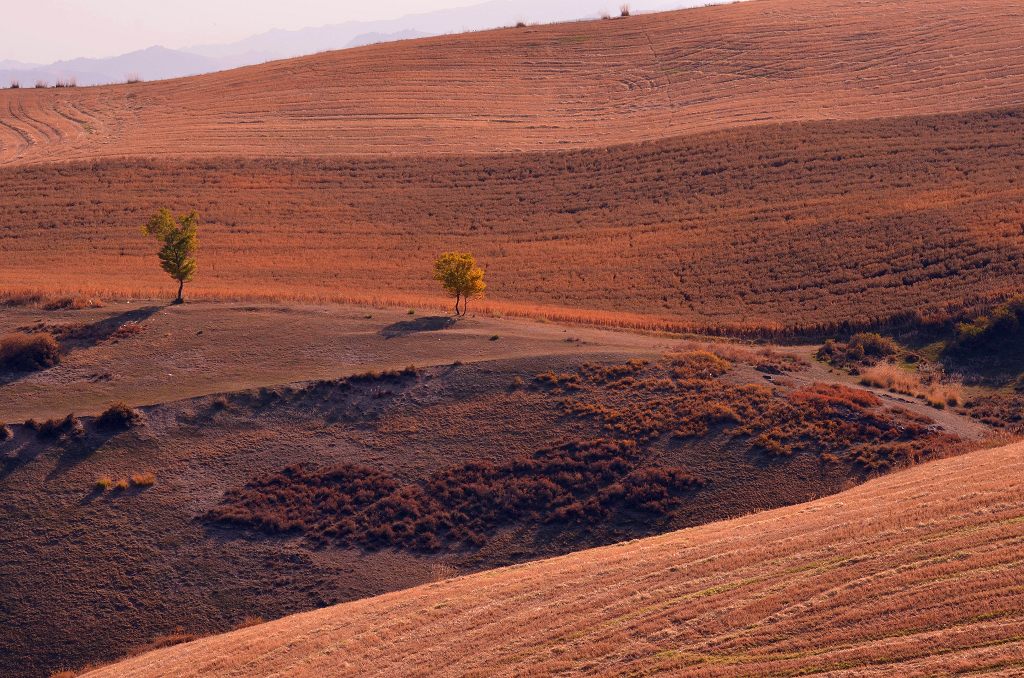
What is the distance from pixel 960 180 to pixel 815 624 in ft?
142

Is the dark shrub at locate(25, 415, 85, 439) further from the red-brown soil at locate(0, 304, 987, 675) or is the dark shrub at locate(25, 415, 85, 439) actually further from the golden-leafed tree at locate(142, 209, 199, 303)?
the golden-leafed tree at locate(142, 209, 199, 303)

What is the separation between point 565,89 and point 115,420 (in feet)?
177

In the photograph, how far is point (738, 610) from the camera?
17469 mm

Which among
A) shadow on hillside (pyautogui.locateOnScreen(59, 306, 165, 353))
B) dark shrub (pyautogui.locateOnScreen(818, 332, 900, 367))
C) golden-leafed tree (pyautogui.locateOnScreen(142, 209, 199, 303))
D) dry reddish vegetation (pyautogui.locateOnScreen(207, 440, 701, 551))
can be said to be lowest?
dry reddish vegetation (pyautogui.locateOnScreen(207, 440, 701, 551))

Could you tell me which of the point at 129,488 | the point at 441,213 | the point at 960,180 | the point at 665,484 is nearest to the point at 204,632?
the point at 129,488

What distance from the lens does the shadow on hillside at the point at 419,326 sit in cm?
3756

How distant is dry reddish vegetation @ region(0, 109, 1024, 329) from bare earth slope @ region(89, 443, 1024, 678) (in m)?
21.0

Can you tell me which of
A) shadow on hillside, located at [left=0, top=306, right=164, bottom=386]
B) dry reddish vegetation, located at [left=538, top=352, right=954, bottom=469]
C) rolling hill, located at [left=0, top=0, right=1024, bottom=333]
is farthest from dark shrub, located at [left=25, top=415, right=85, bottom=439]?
dry reddish vegetation, located at [left=538, top=352, right=954, bottom=469]

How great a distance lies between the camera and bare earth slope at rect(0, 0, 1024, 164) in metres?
66.6

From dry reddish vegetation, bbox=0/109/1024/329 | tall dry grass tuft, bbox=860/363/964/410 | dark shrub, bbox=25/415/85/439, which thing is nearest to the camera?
dark shrub, bbox=25/415/85/439

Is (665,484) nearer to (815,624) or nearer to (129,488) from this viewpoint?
(815,624)

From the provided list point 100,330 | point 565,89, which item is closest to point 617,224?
point 565,89

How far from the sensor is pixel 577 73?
260 ft

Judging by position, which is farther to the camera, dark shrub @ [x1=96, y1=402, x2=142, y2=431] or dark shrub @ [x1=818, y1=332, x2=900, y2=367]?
dark shrub @ [x1=818, y1=332, x2=900, y2=367]
